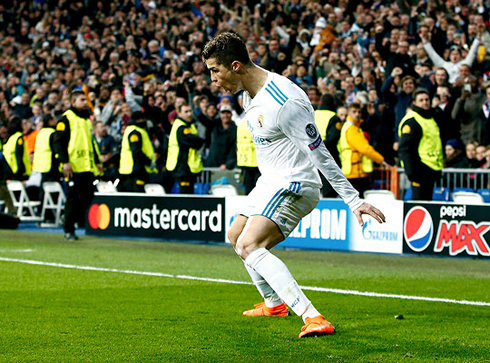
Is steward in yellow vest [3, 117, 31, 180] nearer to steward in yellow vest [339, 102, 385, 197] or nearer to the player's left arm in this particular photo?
steward in yellow vest [339, 102, 385, 197]

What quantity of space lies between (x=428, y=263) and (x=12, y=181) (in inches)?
430

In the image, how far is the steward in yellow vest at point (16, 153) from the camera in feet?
63.8

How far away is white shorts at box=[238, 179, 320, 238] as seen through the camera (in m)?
6.01

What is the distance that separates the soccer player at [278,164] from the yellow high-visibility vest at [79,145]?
8580 millimetres

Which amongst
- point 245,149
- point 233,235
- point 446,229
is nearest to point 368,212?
point 233,235

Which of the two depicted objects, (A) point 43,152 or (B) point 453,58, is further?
(A) point 43,152

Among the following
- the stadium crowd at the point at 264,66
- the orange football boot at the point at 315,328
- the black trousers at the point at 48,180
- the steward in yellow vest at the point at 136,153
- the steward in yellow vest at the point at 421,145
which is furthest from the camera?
the black trousers at the point at 48,180

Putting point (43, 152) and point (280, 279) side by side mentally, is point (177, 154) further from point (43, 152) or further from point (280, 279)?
point (280, 279)

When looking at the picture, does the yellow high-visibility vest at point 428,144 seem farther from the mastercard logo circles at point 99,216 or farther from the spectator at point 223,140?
the mastercard logo circles at point 99,216

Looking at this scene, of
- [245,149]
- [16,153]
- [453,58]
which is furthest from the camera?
[16,153]

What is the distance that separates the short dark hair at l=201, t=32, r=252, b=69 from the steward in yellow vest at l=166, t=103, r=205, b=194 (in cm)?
961

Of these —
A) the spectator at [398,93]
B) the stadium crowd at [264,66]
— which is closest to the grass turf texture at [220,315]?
the spectator at [398,93]

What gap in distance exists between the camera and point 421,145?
42.7ft

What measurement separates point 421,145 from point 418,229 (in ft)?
4.94
